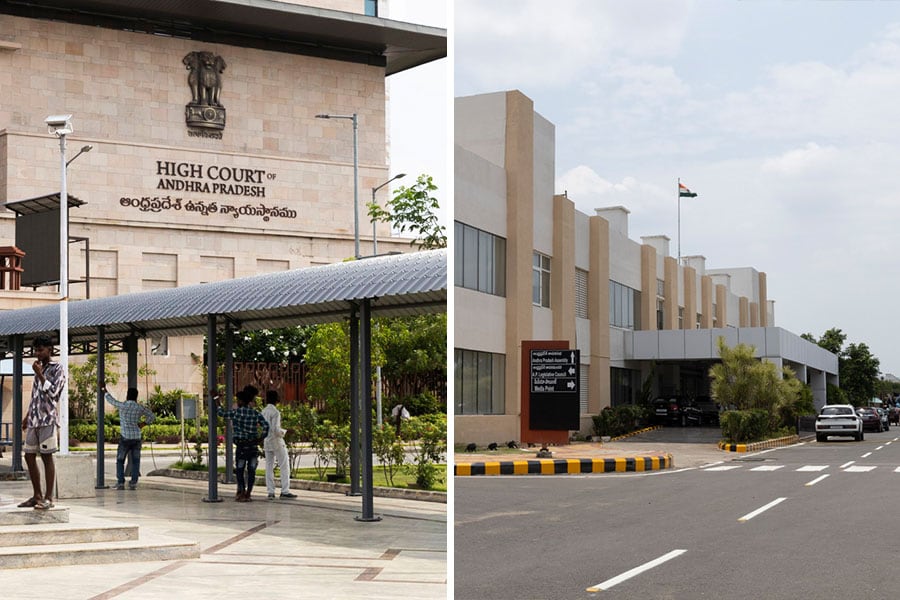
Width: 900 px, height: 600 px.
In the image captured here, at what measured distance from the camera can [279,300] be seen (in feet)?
42.2

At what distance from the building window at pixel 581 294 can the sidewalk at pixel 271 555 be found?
18.7 m

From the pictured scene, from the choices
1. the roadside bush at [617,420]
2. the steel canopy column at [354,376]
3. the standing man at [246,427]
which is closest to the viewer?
the steel canopy column at [354,376]

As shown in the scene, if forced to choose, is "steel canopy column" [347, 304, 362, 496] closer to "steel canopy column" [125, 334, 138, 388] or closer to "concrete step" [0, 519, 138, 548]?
"concrete step" [0, 519, 138, 548]

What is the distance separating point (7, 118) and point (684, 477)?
104 feet

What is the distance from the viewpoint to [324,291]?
1222cm

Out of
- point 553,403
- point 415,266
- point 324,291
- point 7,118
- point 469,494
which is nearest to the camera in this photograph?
point 415,266

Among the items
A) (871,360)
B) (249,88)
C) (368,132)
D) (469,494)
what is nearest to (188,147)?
(249,88)

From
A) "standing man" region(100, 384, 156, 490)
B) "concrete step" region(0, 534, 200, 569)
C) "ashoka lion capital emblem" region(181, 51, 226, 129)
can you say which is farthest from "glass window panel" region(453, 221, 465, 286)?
"ashoka lion capital emblem" region(181, 51, 226, 129)

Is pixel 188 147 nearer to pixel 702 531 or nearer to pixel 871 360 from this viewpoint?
pixel 702 531

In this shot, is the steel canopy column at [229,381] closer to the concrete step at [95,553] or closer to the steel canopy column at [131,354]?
the steel canopy column at [131,354]

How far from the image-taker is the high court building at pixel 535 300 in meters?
23.2

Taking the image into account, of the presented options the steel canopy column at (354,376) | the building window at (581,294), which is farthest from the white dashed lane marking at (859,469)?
the building window at (581,294)

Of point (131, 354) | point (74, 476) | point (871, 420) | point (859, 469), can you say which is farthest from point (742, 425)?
point (74, 476)

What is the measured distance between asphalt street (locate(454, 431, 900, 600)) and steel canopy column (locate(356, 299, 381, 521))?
39.8 inches
